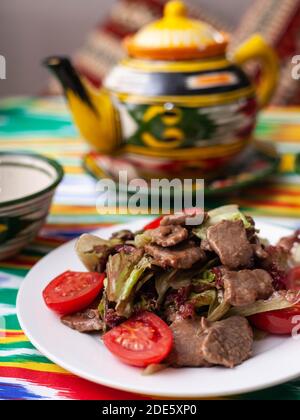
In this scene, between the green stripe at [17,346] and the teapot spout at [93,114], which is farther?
the teapot spout at [93,114]

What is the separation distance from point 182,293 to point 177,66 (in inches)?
27.2

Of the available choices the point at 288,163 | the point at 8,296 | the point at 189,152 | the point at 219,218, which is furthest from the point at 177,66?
the point at 8,296

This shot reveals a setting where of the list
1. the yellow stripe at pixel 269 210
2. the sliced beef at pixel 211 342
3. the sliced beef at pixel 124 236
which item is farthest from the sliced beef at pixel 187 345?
the yellow stripe at pixel 269 210

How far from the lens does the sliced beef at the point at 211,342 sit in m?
0.76

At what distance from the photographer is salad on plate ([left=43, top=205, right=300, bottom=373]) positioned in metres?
0.78

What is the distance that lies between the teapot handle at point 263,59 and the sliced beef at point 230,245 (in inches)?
28.9

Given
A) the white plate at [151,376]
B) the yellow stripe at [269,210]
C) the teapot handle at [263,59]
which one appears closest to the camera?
the white plate at [151,376]

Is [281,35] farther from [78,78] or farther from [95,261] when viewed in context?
[95,261]

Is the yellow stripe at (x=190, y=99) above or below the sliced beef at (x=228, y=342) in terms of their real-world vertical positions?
above

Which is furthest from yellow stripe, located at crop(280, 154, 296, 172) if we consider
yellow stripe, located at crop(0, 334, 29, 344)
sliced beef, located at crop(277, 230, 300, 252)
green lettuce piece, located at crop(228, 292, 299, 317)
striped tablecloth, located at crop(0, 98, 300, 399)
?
yellow stripe, located at crop(0, 334, 29, 344)

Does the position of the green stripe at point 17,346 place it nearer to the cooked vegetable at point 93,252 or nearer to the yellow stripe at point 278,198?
the cooked vegetable at point 93,252

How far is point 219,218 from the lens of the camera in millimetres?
965

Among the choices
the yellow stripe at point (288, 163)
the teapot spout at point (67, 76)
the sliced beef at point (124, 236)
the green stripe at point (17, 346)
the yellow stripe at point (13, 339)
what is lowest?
the yellow stripe at point (288, 163)

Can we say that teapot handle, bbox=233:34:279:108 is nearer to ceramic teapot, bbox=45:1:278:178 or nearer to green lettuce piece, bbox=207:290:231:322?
ceramic teapot, bbox=45:1:278:178
